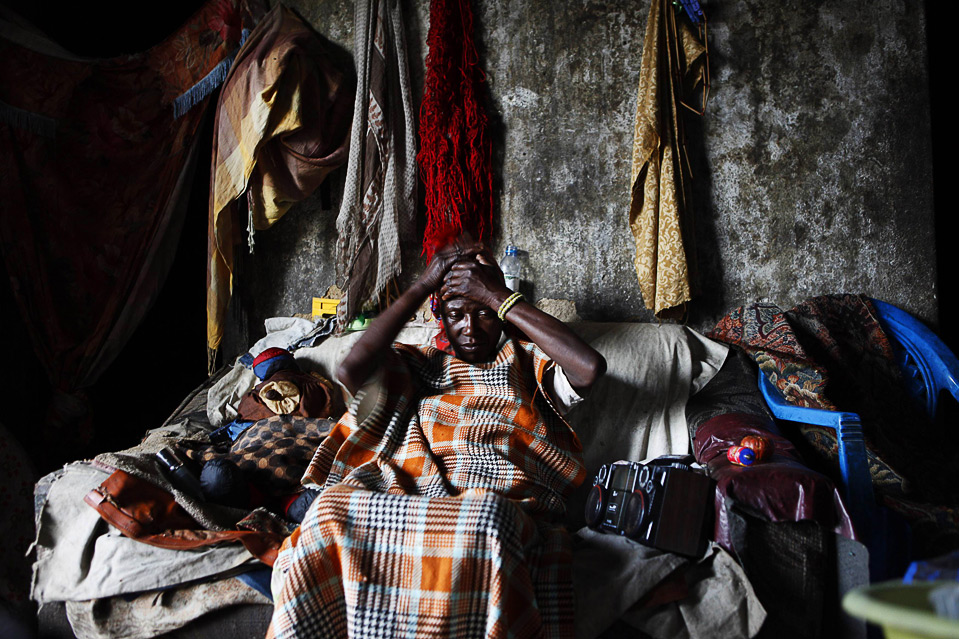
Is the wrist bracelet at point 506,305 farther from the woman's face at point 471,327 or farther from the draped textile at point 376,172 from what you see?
the draped textile at point 376,172

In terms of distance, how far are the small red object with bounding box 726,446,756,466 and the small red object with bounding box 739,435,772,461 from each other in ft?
0.05

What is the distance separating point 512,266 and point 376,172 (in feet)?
2.76

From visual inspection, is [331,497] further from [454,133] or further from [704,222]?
[704,222]

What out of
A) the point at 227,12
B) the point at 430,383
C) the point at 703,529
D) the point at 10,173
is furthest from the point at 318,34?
the point at 703,529

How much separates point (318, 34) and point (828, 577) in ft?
11.0

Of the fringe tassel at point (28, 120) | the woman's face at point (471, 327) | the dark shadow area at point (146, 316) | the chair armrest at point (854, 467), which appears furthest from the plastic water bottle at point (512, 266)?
the fringe tassel at point (28, 120)

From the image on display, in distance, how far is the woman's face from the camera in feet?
6.36

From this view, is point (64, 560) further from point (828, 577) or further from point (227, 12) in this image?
point (227, 12)

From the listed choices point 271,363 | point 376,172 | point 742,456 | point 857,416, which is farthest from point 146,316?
point 857,416

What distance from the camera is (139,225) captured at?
3146mm

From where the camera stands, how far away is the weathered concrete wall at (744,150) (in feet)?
8.39

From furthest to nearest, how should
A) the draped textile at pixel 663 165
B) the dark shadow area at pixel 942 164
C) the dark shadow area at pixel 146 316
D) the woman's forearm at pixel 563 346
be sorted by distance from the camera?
the dark shadow area at pixel 942 164, the dark shadow area at pixel 146 316, the draped textile at pixel 663 165, the woman's forearm at pixel 563 346

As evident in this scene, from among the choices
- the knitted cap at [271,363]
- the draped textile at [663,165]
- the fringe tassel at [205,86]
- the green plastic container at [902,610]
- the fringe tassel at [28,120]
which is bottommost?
the green plastic container at [902,610]

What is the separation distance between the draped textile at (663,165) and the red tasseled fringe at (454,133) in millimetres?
741
